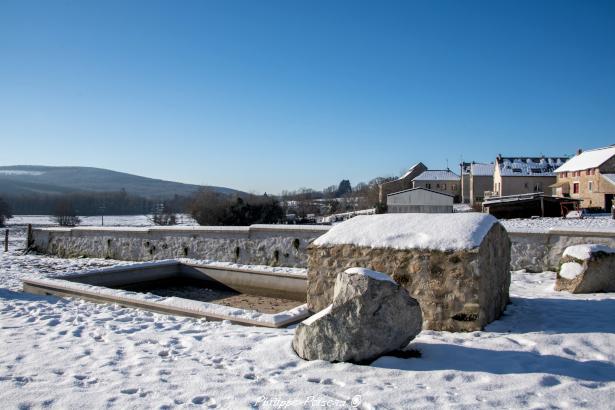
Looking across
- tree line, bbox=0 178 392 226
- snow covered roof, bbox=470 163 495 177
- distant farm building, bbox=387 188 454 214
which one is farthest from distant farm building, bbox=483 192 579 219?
snow covered roof, bbox=470 163 495 177

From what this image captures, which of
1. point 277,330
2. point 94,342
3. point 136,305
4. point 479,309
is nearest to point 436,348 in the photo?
point 479,309

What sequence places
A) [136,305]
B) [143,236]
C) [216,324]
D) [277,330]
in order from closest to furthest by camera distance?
[277,330] → [216,324] → [136,305] → [143,236]

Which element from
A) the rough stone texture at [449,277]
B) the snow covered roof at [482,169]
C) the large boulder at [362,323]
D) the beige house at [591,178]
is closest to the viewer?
the large boulder at [362,323]

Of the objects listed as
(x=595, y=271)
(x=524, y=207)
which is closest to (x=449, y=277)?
(x=595, y=271)

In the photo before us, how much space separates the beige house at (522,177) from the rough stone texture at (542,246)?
48562mm

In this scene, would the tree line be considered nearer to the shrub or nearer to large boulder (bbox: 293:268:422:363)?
the shrub

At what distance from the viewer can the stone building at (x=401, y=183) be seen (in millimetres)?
64000

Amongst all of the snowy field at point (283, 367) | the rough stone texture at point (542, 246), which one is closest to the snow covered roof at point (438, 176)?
the rough stone texture at point (542, 246)

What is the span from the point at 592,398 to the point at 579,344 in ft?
4.70

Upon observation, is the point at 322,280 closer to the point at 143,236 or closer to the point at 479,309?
the point at 479,309

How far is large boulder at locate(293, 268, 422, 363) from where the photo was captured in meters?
4.44

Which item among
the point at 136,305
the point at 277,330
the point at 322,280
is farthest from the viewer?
the point at 136,305

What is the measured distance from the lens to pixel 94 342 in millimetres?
5449

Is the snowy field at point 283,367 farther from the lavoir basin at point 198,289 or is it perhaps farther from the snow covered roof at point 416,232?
the snow covered roof at point 416,232
